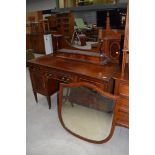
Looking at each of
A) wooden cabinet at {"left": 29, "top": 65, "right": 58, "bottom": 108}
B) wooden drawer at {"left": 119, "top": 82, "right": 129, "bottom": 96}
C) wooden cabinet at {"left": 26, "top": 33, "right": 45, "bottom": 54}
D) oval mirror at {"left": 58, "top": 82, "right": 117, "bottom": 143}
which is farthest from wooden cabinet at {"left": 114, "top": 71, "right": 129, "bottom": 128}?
wooden cabinet at {"left": 26, "top": 33, "right": 45, "bottom": 54}

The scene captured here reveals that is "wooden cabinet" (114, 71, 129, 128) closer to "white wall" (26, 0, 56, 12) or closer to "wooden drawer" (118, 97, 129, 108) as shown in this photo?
"wooden drawer" (118, 97, 129, 108)

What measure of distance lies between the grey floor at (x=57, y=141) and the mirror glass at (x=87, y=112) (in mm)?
101

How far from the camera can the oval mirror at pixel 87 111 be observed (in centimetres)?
190

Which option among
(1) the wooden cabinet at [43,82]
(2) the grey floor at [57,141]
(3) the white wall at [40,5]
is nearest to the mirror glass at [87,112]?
(2) the grey floor at [57,141]

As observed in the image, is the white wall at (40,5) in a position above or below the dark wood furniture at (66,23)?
above

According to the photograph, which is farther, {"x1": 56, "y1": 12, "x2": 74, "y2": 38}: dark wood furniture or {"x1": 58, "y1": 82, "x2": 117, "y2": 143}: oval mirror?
{"x1": 56, "y1": 12, "x2": 74, "y2": 38}: dark wood furniture

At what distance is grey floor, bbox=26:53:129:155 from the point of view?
1.88 metres

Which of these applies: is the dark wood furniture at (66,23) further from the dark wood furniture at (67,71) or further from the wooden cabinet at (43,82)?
the wooden cabinet at (43,82)

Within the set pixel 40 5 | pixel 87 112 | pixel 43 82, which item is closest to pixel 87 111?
pixel 87 112

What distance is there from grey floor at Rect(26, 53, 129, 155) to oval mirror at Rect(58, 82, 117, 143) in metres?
0.09

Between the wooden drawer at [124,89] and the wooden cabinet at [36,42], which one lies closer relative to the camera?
the wooden drawer at [124,89]

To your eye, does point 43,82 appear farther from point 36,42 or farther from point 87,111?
point 36,42
